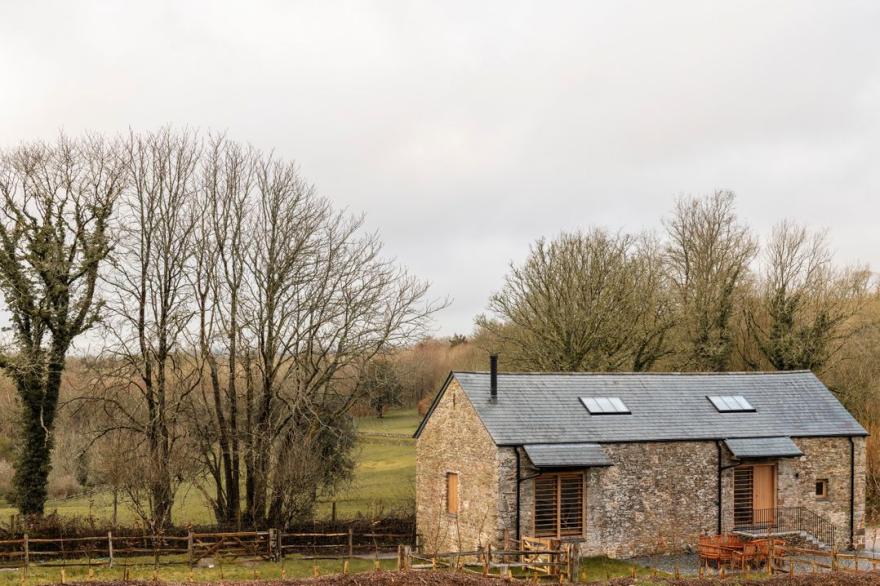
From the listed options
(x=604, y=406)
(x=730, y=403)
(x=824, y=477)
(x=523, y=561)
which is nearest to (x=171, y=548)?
(x=523, y=561)

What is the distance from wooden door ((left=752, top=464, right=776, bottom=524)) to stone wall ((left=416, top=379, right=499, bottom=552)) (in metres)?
8.92

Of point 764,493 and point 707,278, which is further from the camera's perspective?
point 707,278

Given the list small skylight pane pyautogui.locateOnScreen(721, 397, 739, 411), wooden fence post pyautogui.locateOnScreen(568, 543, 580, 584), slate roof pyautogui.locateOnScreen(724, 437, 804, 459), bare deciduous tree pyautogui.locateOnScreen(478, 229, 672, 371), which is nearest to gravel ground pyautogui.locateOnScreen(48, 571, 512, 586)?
wooden fence post pyautogui.locateOnScreen(568, 543, 580, 584)

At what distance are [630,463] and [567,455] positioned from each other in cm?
243

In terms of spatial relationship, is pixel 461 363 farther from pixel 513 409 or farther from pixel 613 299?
pixel 513 409

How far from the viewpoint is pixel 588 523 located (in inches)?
949

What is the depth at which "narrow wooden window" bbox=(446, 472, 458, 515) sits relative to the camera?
25.5 meters

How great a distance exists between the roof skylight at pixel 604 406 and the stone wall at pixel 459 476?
12.9 feet

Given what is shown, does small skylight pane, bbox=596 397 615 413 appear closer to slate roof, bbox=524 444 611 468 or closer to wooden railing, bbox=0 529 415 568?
slate roof, bbox=524 444 611 468

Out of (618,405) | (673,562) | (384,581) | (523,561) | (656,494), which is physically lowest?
(673,562)

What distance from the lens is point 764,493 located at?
2639 centimetres

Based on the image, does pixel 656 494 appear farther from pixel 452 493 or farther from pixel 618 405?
pixel 452 493

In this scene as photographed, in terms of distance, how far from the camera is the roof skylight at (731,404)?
89.2ft

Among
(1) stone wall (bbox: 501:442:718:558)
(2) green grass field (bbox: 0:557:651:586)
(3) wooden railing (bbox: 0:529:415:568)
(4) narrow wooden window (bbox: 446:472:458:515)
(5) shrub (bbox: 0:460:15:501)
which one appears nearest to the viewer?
(2) green grass field (bbox: 0:557:651:586)
